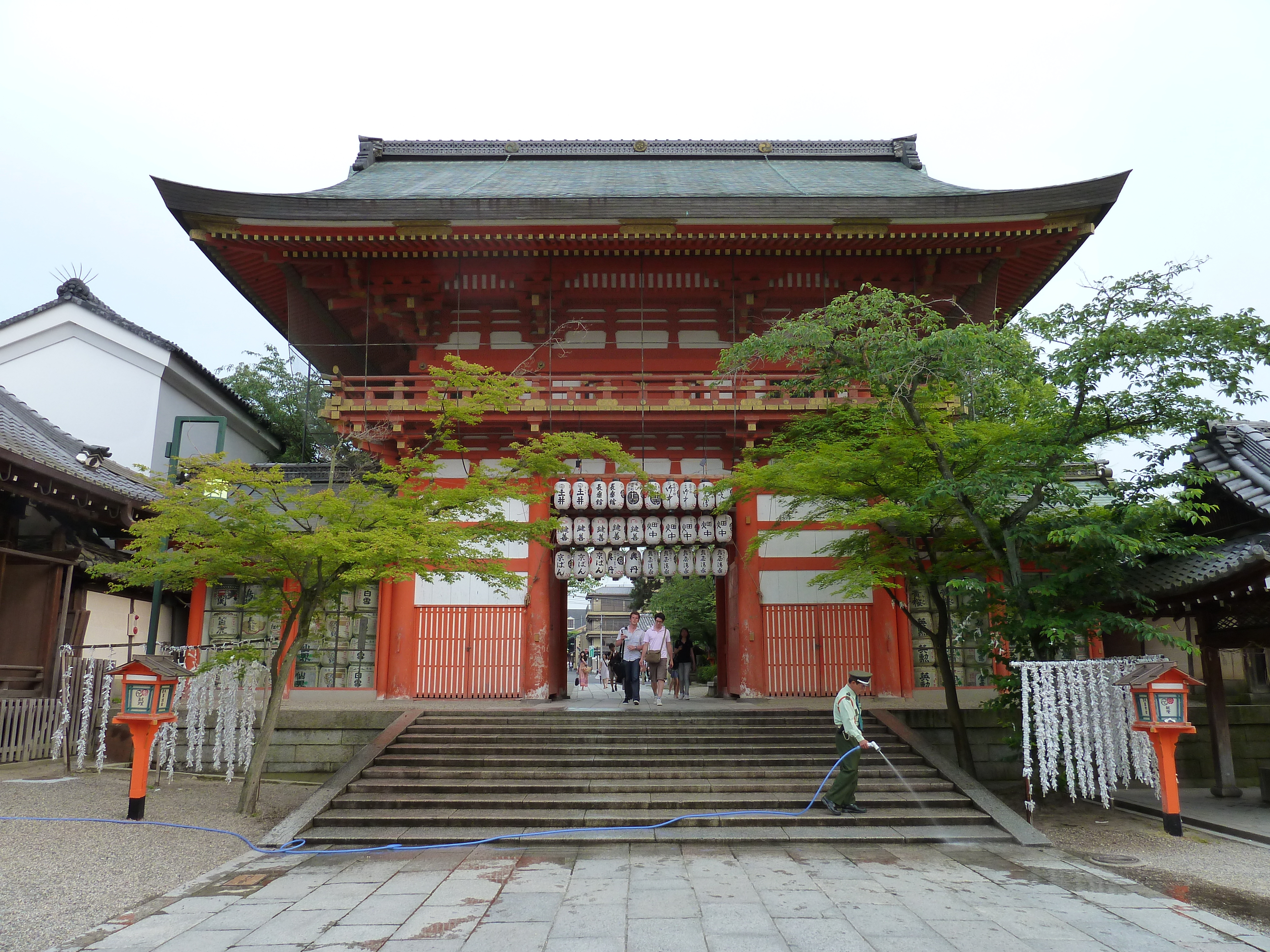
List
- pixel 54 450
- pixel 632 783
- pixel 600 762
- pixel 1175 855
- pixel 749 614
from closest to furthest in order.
Result: pixel 1175 855
pixel 632 783
pixel 600 762
pixel 54 450
pixel 749 614

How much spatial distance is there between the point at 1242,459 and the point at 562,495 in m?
10.3

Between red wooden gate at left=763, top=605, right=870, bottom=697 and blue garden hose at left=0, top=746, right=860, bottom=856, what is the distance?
17.3 feet

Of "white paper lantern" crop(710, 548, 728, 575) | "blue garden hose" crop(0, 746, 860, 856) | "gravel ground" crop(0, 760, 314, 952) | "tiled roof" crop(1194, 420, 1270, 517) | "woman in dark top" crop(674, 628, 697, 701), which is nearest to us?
"gravel ground" crop(0, 760, 314, 952)

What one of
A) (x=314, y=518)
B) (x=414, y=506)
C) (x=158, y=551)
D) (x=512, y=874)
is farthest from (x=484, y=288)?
(x=512, y=874)

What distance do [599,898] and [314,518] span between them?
10.9 m

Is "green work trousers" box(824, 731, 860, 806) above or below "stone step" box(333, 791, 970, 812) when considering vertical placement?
above

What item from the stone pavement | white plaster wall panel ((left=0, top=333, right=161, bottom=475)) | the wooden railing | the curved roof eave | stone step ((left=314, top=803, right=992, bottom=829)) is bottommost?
the stone pavement

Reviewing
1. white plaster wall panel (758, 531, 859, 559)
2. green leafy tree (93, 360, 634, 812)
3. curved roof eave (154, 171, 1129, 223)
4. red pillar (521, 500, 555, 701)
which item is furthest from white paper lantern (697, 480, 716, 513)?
curved roof eave (154, 171, 1129, 223)

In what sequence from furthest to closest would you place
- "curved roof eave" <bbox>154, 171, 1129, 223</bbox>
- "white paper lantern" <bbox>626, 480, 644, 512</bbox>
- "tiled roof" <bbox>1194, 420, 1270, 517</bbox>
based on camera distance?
1. "white paper lantern" <bbox>626, 480, 644, 512</bbox>
2. "curved roof eave" <bbox>154, 171, 1129, 223</bbox>
3. "tiled roof" <bbox>1194, 420, 1270, 517</bbox>

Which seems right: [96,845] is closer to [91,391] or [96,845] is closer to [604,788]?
[604,788]

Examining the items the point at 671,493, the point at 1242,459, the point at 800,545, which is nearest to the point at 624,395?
the point at 671,493

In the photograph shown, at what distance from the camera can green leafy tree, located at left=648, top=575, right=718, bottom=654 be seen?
30.0m

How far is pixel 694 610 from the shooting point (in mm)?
29922

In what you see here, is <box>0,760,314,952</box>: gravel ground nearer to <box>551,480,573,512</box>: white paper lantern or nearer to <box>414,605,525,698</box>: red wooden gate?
<box>414,605,525,698</box>: red wooden gate
